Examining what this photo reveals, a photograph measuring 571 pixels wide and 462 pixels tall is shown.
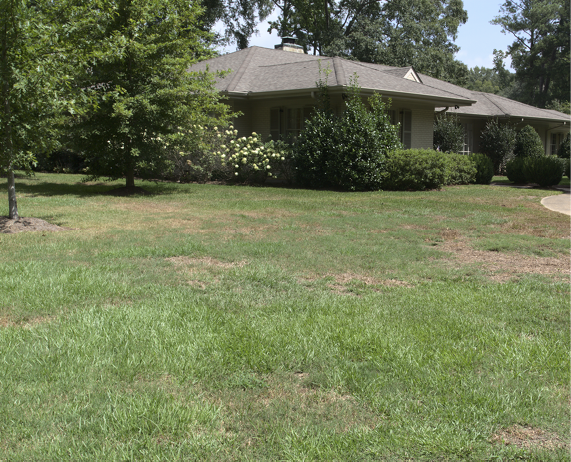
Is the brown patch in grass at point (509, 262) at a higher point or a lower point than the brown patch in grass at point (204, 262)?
lower

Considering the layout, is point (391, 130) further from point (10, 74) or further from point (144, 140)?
point (10, 74)

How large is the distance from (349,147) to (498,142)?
11766mm

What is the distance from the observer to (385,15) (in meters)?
37.1

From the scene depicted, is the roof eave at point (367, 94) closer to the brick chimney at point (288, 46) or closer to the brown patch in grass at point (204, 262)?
the brick chimney at point (288, 46)

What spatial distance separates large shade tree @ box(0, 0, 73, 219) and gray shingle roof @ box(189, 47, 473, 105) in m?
9.83

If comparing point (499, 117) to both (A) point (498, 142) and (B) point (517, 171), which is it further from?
(B) point (517, 171)

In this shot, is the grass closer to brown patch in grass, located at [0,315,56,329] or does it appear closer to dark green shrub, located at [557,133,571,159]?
brown patch in grass, located at [0,315,56,329]

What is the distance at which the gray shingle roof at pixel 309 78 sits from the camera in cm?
1784

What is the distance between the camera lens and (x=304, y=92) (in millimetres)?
17484

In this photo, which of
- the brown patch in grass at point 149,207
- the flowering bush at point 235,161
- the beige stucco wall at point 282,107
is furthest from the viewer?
the beige stucco wall at point 282,107

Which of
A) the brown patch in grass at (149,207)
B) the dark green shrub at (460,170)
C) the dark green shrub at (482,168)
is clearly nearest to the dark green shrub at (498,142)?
the dark green shrub at (482,168)

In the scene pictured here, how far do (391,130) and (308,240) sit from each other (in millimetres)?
9641

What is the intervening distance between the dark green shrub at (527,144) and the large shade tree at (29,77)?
70.7 feet

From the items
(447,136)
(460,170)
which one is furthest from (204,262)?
(447,136)
